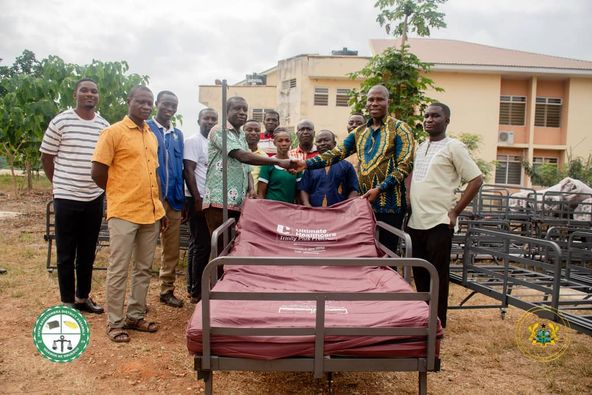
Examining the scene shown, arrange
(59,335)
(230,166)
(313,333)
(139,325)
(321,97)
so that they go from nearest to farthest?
(313,333)
(59,335)
(139,325)
(230,166)
(321,97)

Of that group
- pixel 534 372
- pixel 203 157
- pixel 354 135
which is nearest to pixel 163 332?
pixel 203 157

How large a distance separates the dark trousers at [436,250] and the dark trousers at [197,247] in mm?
2188

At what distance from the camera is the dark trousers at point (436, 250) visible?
4.46 meters

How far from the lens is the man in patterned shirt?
4.62 meters

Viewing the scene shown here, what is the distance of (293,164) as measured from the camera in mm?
4926

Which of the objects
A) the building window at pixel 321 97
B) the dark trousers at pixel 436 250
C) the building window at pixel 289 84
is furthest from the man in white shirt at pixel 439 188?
the building window at pixel 289 84

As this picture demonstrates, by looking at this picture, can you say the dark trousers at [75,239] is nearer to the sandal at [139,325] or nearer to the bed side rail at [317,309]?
the sandal at [139,325]

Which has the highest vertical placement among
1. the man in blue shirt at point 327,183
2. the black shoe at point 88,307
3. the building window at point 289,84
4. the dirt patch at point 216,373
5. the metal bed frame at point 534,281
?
the building window at point 289,84

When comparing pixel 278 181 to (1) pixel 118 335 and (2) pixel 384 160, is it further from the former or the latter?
(1) pixel 118 335

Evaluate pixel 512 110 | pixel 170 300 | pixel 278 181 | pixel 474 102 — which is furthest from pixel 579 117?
pixel 170 300

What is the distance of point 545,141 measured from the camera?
22.7 meters

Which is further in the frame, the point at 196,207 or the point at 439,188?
the point at 196,207

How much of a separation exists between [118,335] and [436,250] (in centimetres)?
285

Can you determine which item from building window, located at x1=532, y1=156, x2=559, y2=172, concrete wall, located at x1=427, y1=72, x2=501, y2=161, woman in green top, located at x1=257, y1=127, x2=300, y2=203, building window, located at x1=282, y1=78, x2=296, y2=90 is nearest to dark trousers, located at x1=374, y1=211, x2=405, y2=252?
woman in green top, located at x1=257, y1=127, x2=300, y2=203
